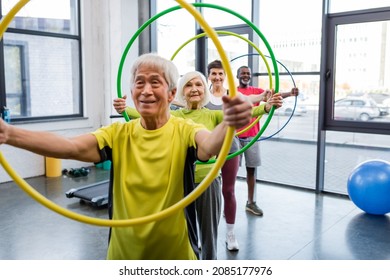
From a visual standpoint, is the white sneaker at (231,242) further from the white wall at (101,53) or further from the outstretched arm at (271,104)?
the white wall at (101,53)

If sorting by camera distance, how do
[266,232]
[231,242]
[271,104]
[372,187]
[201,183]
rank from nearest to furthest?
1. [201,183]
2. [271,104]
3. [231,242]
4. [266,232]
5. [372,187]

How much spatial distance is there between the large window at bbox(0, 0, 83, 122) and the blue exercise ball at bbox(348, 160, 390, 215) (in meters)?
4.68

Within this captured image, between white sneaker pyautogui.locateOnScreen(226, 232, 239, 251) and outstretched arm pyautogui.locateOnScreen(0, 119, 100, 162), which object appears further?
white sneaker pyautogui.locateOnScreen(226, 232, 239, 251)

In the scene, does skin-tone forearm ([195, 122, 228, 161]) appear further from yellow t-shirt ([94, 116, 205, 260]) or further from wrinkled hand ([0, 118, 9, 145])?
wrinkled hand ([0, 118, 9, 145])

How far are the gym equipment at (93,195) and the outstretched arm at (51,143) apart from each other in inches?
123

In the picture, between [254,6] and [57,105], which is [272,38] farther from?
[57,105]

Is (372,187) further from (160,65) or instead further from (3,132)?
(3,132)

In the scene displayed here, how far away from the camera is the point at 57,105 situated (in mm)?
6598

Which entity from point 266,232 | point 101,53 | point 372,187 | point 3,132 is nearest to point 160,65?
point 3,132

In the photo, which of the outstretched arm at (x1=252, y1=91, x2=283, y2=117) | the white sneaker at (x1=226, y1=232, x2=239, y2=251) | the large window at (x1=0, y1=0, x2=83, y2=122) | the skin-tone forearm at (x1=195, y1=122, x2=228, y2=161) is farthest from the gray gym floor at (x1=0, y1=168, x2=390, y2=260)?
the skin-tone forearm at (x1=195, y1=122, x2=228, y2=161)

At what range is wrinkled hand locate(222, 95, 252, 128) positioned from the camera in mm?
1254

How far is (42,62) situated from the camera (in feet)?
20.6

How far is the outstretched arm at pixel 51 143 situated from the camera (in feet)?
4.55

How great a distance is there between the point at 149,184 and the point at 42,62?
5.44 metres
